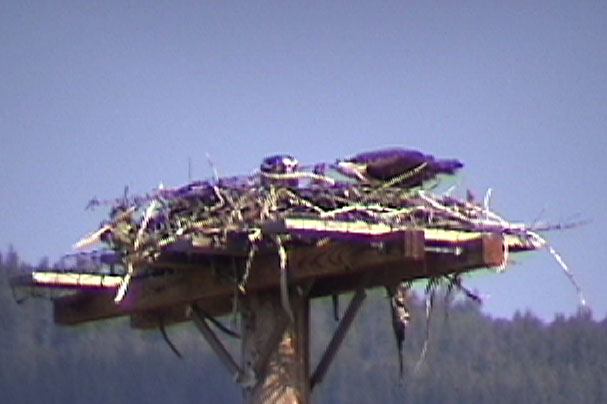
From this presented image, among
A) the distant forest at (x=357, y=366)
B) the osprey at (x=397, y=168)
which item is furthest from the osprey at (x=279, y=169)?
the distant forest at (x=357, y=366)

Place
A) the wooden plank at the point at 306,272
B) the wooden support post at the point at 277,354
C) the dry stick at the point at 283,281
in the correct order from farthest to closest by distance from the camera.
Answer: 1. the wooden support post at the point at 277,354
2. the dry stick at the point at 283,281
3. the wooden plank at the point at 306,272

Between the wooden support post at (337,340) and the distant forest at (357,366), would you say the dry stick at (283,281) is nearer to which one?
the wooden support post at (337,340)

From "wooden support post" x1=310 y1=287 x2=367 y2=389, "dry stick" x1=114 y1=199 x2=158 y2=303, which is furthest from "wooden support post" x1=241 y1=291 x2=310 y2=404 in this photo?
"dry stick" x1=114 y1=199 x2=158 y2=303

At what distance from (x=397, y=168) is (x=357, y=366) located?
7519cm

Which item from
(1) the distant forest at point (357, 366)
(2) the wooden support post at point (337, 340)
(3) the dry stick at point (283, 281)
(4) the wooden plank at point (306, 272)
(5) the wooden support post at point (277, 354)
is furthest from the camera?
(1) the distant forest at point (357, 366)

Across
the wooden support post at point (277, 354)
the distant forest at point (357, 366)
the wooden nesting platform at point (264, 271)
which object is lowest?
the distant forest at point (357, 366)

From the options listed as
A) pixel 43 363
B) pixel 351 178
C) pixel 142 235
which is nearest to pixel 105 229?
pixel 142 235

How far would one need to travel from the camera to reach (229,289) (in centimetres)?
1120

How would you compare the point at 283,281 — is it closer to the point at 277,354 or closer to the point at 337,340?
the point at 277,354

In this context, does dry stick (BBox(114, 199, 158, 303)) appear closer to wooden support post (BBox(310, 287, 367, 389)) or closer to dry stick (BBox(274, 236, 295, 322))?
dry stick (BBox(274, 236, 295, 322))

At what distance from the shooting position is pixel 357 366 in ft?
283

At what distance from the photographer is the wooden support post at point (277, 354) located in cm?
1116

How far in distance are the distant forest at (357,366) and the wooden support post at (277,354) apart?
57756 millimetres

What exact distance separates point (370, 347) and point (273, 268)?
75.4 m
